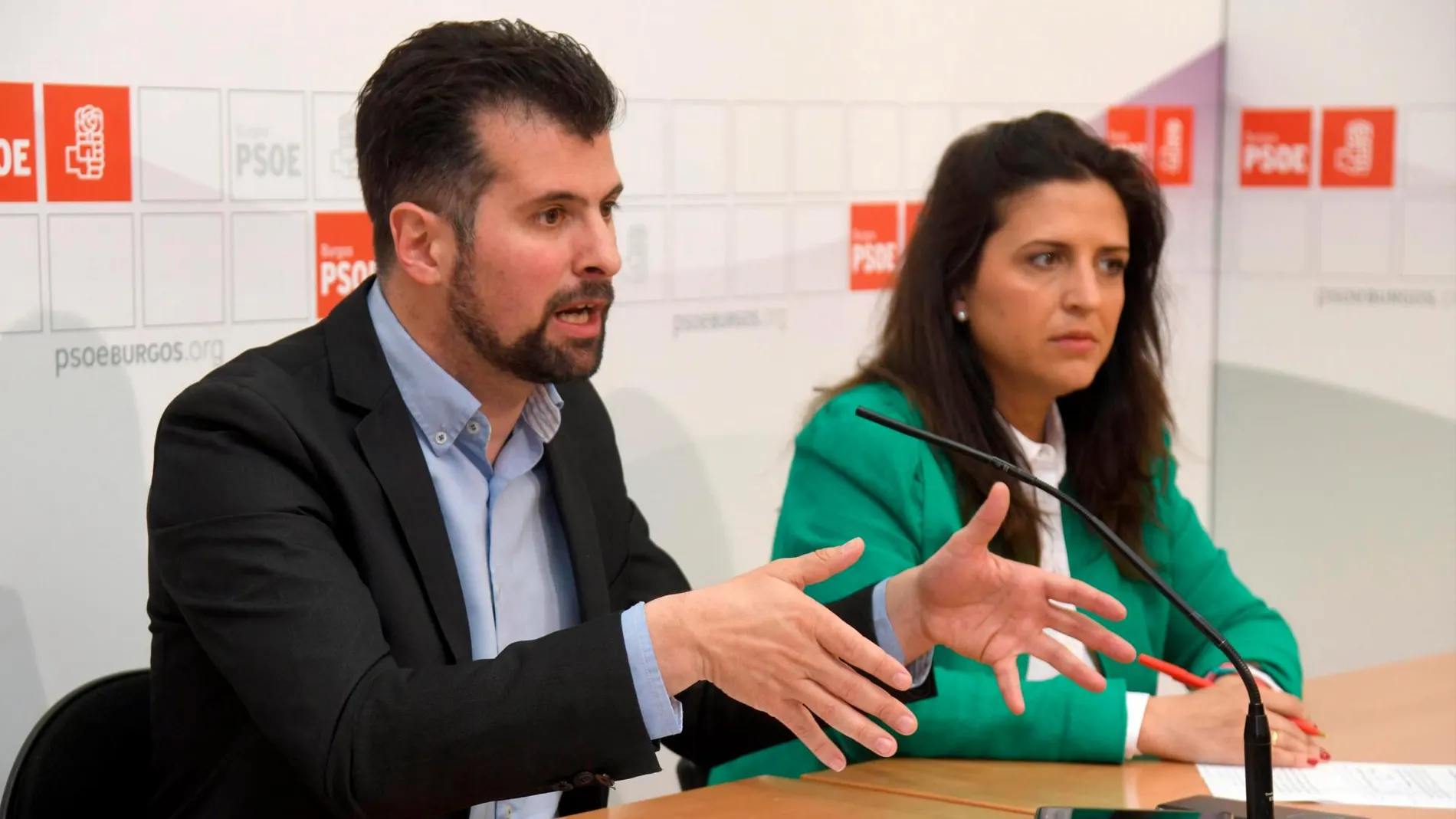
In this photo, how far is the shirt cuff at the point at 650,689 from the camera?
1.62m

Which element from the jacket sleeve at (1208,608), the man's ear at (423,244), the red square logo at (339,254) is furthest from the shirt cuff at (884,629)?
the red square logo at (339,254)

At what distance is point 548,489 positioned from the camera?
216cm

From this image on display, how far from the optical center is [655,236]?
3.17m

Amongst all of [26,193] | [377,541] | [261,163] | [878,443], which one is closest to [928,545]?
[878,443]

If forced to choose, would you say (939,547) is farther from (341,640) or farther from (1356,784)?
(341,640)

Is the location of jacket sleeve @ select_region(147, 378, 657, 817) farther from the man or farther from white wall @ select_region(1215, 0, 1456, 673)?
white wall @ select_region(1215, 0, 1456, 673)

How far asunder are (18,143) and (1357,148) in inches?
118

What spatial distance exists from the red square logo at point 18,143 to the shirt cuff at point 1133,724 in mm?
1694

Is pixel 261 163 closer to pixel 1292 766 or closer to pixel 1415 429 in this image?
pixel 1292 766

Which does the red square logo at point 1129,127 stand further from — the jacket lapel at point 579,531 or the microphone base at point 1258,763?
the microphone base at point 1258,763

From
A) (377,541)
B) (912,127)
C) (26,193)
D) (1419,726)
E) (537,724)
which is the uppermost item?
(912,127)

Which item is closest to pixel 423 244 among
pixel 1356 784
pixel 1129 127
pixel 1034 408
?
pixel 1034 408

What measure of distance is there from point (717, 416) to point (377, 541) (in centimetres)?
153

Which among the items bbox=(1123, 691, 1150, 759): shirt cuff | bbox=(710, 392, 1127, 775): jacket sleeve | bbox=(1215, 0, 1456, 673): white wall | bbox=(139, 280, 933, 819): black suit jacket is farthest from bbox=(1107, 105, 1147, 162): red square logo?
bbox=(139, 280, 933, 819): black suit jacket
